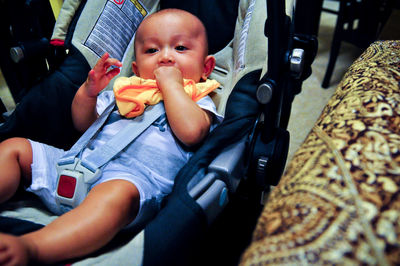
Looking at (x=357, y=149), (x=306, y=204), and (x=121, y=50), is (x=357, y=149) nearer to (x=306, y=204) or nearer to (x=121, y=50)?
(x=306, y=204)

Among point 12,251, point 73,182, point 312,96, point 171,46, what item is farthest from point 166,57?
point 312,96

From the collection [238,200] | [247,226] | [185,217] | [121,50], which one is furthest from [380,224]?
[121,50]

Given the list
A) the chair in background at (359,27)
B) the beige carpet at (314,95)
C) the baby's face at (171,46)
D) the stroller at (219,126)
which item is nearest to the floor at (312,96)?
the beige carpet at (314,95)

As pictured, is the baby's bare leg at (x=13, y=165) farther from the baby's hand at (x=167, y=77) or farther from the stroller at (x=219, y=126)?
the baby's hand at (x=167, y=77)

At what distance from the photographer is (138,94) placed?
35.7 inches

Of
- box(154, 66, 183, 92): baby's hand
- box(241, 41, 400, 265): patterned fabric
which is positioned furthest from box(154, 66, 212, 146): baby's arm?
box(241, 41, 400, 265): patterned fabric

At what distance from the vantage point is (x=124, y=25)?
1129 mm

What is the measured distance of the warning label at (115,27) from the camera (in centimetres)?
105

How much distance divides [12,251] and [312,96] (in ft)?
6.33

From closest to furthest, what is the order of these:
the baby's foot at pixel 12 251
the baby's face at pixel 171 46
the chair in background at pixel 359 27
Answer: the baby's foot at pixel 12 251, the baby's face at pixel 171 46, the chair in background at pixel 359 27

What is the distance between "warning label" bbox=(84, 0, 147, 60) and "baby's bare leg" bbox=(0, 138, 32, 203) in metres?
0.43

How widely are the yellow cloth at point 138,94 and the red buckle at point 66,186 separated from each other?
250 mm

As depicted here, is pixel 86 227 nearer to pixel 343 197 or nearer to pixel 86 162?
pixel 86 162

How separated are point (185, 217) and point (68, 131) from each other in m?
0.59
